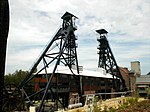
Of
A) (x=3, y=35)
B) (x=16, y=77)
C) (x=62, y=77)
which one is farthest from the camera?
(x=16, y=77)

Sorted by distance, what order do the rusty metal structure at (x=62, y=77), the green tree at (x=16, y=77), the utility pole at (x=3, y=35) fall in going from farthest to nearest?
the green tree at (x=16, y=77), the rusty metal structure at (x=62, y=77), the utility pole at (x=3, y=35)

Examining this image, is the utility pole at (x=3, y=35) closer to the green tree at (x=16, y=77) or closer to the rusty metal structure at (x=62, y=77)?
the rusty metal structure at (x=62, y=77)

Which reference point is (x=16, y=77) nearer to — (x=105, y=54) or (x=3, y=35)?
(x=105, y=54)

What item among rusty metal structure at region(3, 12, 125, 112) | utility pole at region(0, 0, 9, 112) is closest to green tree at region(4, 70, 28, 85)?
rusty metal structure at region(3, 12, 125, 112)

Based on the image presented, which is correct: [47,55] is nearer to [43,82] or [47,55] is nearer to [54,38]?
[54,38]

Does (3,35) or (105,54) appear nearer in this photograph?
(3,35)

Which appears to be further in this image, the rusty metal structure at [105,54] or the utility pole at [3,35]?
the rusty metal structure at [105,54]

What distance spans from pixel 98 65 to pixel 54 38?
59.6 ft

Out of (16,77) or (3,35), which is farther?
(16,77)

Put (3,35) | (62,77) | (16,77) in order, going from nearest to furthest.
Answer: (3,35)
(62,77)
(16,77)

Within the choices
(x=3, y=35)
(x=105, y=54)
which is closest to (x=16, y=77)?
(x=105, y=54)

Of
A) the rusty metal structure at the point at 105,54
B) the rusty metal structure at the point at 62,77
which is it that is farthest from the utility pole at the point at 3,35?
the rusty metal structure at the point at 105,54

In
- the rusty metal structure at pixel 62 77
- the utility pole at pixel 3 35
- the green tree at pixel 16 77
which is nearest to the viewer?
the utility pole at pixel 3 35

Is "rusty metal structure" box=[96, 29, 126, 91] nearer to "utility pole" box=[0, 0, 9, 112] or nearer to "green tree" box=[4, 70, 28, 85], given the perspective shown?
"green tree" box=[4, 70, 28, 85]
